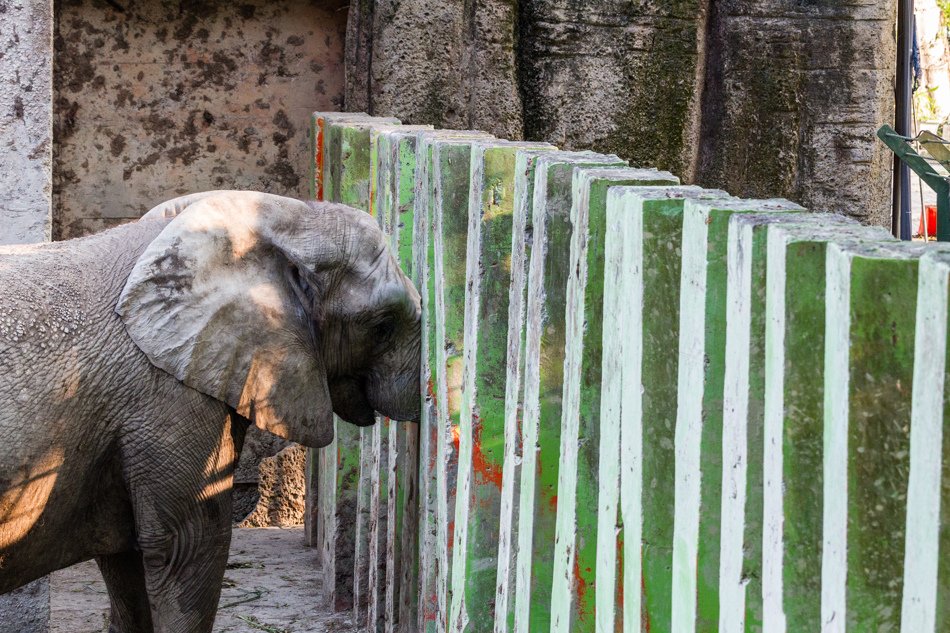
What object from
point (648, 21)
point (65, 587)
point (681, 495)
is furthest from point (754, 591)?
point (648, 21)

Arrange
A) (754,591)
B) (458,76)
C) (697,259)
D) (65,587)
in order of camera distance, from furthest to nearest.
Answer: (458,76)
(65,587)
(697,259)
(754,591)

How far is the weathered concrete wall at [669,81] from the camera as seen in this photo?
6559 mm

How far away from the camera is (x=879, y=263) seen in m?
1.58

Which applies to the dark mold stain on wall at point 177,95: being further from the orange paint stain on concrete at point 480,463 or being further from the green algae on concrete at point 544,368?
the green algae on concrete at point 544,368

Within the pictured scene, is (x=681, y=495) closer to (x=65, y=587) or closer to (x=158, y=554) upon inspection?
(x=158, y=554)

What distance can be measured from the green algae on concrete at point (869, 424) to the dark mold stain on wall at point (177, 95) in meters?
5.28

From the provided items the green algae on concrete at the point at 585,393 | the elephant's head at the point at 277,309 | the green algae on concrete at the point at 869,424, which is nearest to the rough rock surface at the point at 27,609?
the elephant's head at the point at 277,309

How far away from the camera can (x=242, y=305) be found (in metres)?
4.09

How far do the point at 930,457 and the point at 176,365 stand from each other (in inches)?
115

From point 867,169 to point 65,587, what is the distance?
4.22m

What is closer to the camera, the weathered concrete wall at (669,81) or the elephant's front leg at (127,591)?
the elephant's front leg at (127,591)

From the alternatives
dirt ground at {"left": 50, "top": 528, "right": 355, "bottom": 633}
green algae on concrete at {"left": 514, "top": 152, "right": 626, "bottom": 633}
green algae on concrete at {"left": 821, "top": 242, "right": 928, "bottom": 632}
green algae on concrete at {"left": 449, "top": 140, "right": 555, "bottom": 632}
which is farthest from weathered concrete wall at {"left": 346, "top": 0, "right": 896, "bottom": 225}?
green algae on concrete at {"left": 821, "top": 242, "right": 928, "bottom": 632}

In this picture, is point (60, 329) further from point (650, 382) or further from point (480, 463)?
point (650, 382)

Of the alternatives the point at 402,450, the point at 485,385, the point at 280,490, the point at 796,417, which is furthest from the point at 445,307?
the point at 280,490
